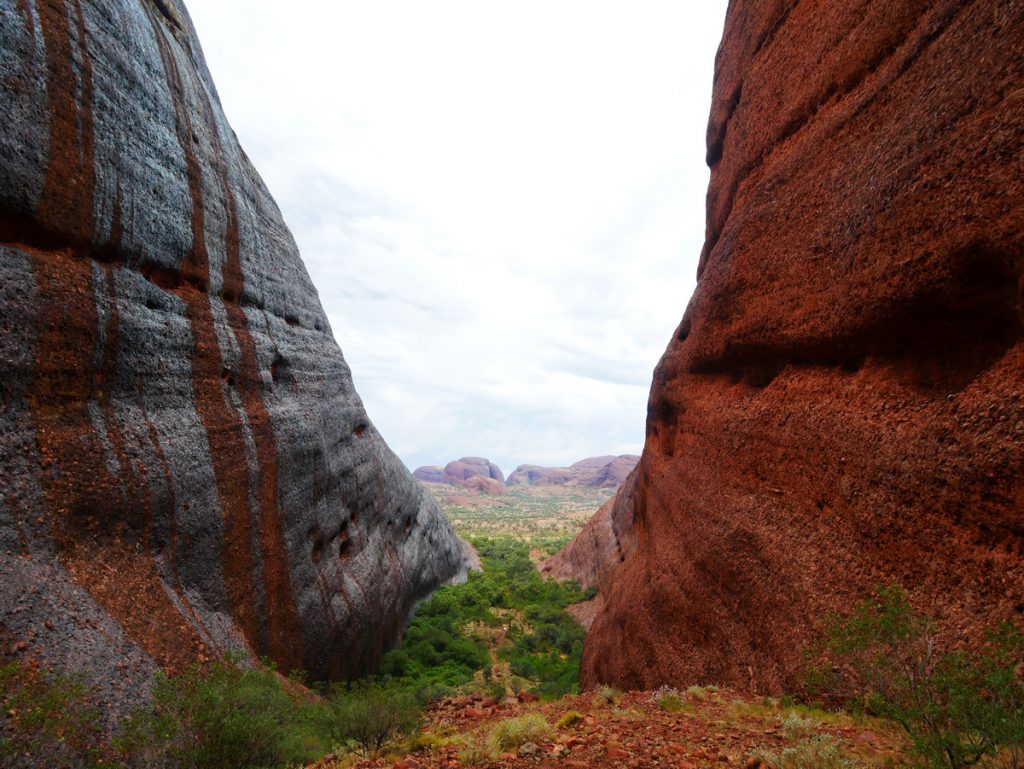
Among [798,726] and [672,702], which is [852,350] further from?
[672,702]

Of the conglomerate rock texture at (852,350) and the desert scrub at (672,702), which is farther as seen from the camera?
the desert scrub at (672,702)

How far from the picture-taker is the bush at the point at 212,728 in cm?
495

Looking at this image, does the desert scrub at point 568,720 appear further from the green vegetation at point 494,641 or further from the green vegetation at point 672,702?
the green vegetation at point 494,641

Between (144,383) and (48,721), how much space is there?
187 inches

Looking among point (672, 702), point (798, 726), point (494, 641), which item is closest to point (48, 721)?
point (672, 702)

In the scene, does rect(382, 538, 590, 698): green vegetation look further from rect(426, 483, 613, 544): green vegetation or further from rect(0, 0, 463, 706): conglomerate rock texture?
rect(426, 483, 613, 544): green vegetation

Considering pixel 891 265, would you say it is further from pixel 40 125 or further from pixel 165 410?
pixel 40 125

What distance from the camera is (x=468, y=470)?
16825cm

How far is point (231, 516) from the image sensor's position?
27.2 ft

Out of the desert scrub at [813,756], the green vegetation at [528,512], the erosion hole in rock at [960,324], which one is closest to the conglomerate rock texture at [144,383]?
the desert scrub at [813,756]

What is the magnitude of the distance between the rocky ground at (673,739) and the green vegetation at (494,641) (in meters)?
5.30

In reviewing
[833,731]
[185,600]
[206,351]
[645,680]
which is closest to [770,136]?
[833,731]

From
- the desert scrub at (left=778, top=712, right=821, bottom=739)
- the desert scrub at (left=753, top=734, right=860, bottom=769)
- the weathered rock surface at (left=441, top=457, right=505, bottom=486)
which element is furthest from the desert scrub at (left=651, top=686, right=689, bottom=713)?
the weathered rock surface at (left=441, top=457, right=505, bottom=486)

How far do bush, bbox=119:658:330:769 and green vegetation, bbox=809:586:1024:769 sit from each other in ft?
22.1
